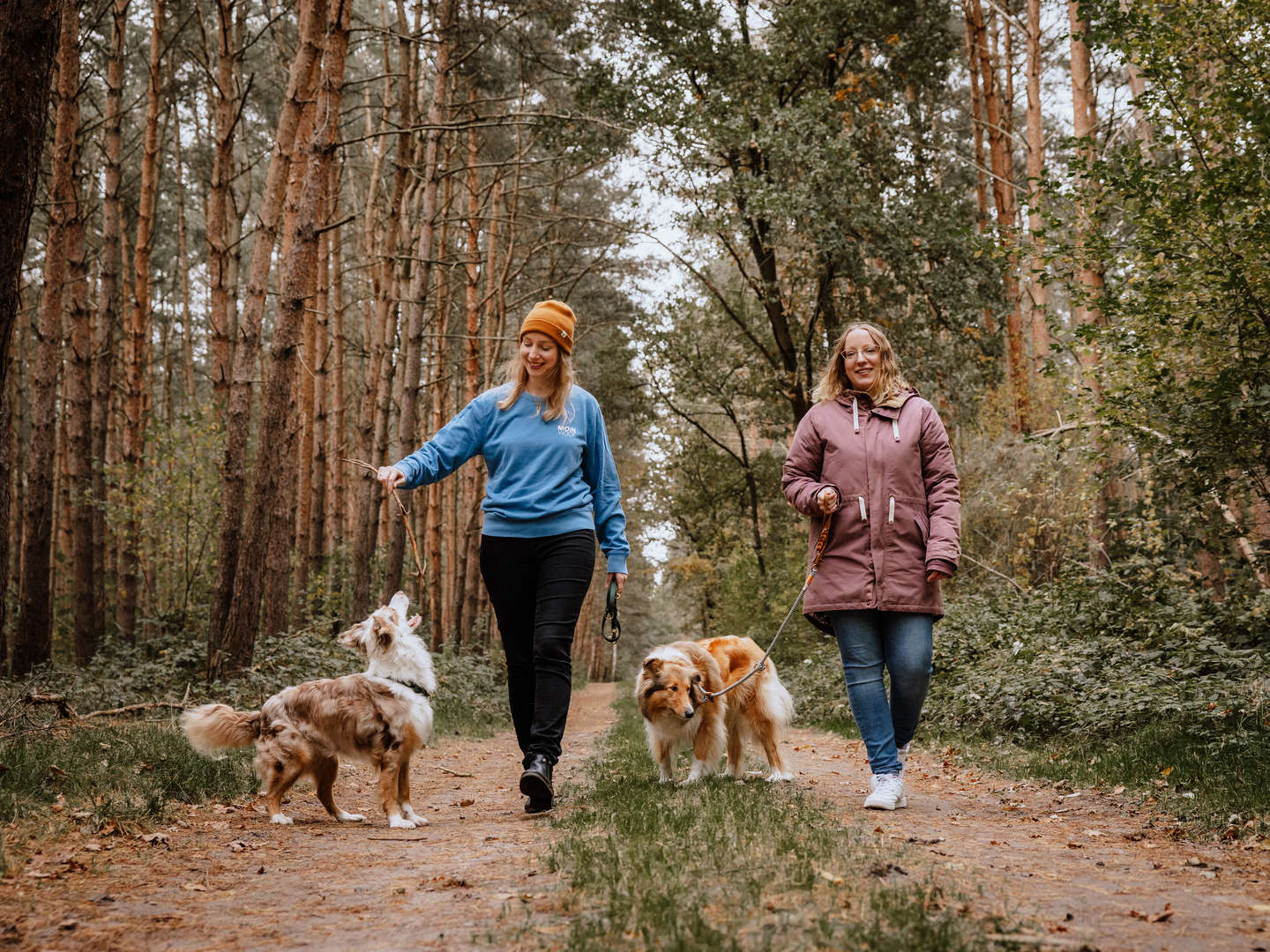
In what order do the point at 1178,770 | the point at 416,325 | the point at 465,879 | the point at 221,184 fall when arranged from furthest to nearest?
the point at 416,325, the point at 221,184, the point at 1178,770, the point at 465,879

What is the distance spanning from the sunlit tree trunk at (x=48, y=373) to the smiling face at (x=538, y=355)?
867cm

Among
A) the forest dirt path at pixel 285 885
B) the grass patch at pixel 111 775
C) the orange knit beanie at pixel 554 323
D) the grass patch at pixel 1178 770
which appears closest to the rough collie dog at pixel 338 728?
the forest dirt path at pixel 285 885

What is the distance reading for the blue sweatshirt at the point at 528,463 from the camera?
4949 mm

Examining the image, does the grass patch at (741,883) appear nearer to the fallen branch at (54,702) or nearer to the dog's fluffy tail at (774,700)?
the dog's fluffy tail at (774,700)

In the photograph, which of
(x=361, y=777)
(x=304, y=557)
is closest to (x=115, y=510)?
(x=304, y=557)

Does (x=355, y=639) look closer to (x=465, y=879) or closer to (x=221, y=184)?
(x=465, y=879)

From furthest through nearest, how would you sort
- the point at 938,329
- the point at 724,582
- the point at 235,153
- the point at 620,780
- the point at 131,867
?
the point at 724,582, the point at 235,153, the point at 938,329, the point at 620,780, the point at 131,867

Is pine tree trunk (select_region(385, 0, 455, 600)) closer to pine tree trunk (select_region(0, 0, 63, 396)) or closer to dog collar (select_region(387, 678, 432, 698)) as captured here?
dog collar (select_region(387, 678, 432, 698))

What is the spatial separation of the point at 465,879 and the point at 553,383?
103 inches

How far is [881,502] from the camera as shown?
4.68 metres

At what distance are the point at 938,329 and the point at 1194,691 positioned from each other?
35.6ft

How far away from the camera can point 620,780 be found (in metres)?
6.13

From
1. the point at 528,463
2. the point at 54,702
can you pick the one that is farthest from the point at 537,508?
the point at 54,702

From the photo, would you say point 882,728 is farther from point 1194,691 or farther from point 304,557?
point 304,557
